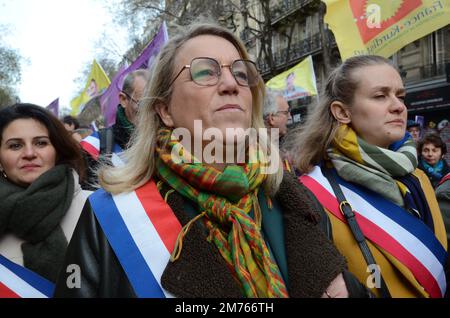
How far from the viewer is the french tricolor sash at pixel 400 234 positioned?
6.42 ft

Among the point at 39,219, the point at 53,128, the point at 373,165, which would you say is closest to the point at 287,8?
the point at 53,128

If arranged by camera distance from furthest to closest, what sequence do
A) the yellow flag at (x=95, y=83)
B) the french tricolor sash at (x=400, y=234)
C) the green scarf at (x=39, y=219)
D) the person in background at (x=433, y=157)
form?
the yellow flag at (x=95, y=83)
the person in background at (x=433, y=157)
the green scarf at (x=39, y=219)
the french tricolor sash at (x=400, y=234)

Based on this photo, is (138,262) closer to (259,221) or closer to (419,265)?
(259,221)

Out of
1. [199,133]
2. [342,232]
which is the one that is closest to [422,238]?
[342,232]

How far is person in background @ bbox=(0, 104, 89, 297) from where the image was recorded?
205 centimetres

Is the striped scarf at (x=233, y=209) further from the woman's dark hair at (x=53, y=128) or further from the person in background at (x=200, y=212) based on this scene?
the woman's dark hair at (x=53, y=128)

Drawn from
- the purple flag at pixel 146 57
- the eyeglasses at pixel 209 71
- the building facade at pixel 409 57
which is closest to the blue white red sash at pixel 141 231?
the eyeglasses at pixel 209 71

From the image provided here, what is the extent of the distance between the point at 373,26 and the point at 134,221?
317cm

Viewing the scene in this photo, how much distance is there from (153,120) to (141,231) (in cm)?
54

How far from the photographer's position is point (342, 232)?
1.98m

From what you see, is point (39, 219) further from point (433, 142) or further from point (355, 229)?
point (433, 142)

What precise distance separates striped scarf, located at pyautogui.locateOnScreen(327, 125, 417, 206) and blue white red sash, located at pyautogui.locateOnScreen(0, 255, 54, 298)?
5.26ft

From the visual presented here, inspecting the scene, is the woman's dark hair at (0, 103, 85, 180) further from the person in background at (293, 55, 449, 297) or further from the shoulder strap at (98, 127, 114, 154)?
the person in background at (293, 55, 449, 297)

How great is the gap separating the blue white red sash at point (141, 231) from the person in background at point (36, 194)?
28.9 inches
